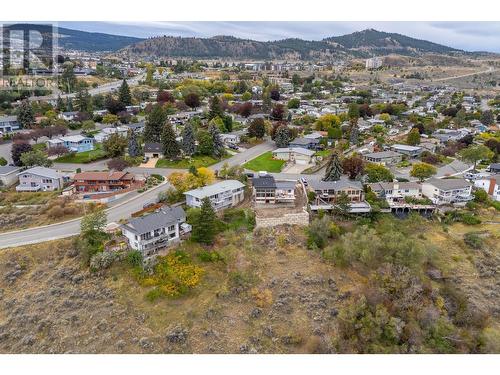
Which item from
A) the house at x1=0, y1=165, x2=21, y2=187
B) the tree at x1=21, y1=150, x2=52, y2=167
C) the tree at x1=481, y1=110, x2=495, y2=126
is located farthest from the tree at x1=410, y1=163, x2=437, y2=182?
the house at x1=0, y1=165, x2=21, y2=187

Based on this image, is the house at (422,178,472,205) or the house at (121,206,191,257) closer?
the house at (121,206,191,257)

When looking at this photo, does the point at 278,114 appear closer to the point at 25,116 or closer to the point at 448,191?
the point at 448,191

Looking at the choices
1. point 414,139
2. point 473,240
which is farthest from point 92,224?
point 414,139

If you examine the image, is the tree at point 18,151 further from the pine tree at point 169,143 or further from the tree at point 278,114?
the tree at point 278,114

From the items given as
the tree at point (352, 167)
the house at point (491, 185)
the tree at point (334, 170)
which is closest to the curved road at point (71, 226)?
the tree at point (334, 170)

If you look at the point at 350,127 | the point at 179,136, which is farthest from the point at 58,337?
the point at 350,127

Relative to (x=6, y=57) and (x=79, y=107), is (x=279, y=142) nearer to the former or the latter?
(x=79, y=107)

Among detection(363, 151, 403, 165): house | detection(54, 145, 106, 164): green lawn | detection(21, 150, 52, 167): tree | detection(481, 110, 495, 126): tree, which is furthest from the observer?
detection(481, 110, 495, 126): tree

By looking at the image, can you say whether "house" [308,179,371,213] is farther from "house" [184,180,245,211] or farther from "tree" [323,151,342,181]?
"house" [184,180,245,211]
